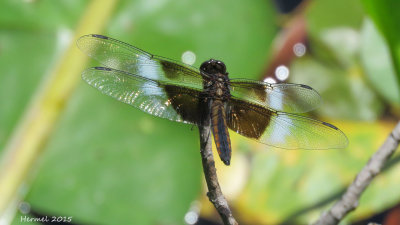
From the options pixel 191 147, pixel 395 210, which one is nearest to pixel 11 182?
pixel 191 147

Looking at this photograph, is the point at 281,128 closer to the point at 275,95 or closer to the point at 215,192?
the point at 275,95

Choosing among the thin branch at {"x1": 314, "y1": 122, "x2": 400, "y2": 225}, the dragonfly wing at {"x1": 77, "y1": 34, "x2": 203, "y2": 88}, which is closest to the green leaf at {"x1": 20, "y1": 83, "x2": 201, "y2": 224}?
the dragonfly wing at {"x1": 77, "y1": 34, "x2": 203, "y2": 88}

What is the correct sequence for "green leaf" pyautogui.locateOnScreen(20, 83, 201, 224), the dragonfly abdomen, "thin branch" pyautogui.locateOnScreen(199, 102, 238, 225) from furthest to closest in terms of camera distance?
1. "green leaf" pyautogui.locateOnScreen(20, 83, 201, 224)
2. the dragonfly abdomen
3. "thin branch" pyautogui.locateOnScreen(199, 102, 238, 225)

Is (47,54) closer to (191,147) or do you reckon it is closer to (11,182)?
(11,182)

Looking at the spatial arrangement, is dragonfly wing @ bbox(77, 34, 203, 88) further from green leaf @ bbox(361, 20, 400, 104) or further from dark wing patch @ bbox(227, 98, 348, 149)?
green leaf @ bbox(361, 20, 400, 104)

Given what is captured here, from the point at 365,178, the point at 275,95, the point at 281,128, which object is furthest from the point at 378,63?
the point at 365,178
